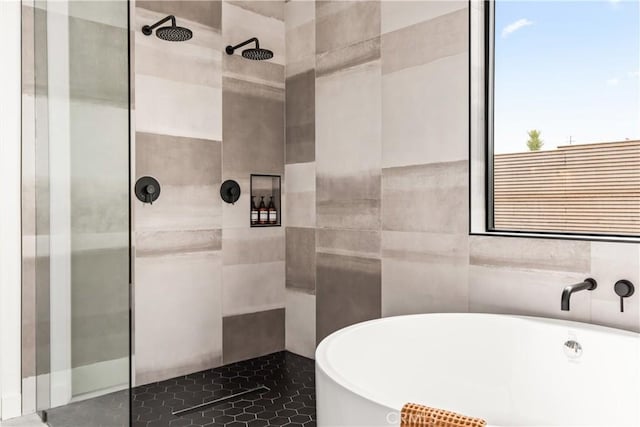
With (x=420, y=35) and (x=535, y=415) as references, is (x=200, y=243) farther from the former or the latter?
(x=535, y=415)

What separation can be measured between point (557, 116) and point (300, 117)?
1550 millimetres

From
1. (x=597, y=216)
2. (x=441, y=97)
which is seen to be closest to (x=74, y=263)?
(x=441, y=97)

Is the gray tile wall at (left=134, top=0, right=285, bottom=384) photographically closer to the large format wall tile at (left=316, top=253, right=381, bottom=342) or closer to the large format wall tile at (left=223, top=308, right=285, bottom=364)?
the large format wall tile at (left=223, top=308, right=285, bottom=364)

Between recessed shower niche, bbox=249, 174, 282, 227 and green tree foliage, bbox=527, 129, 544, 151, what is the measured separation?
158cm

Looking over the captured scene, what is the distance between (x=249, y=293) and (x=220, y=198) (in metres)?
0.64

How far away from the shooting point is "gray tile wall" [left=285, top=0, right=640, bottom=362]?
85.9 inches

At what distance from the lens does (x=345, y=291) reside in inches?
117

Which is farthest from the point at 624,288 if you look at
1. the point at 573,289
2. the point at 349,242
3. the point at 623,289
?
the point at 349,242

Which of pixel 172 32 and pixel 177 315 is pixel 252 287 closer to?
pixel 177 315

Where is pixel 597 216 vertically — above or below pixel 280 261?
above

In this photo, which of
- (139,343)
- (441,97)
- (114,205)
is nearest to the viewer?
(114,205)

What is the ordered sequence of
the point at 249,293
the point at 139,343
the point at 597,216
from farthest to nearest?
the point at 249,293
the point at 139,343
the point at 597,216

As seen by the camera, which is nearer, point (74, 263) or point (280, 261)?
point (74, 263)

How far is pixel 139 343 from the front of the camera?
271cm
